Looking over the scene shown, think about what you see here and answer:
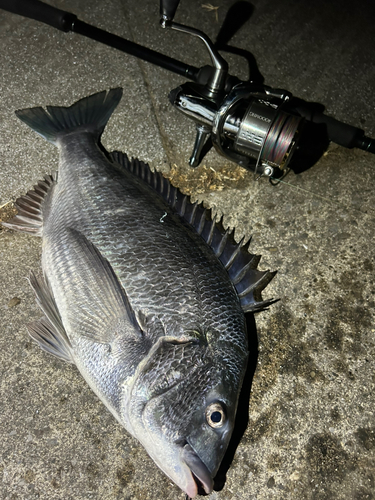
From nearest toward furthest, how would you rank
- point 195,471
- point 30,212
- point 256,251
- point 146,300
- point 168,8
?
point 195,471
point 146,300
point 168,8
point 30,212
point 256,251

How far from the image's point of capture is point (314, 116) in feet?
8.01

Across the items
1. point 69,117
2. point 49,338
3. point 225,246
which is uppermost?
point 69,117

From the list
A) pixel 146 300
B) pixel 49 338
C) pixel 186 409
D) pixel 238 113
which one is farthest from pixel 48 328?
pixel 238 113

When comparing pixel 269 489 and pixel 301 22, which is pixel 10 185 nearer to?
pixel 269 489

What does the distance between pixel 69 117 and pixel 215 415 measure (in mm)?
2060

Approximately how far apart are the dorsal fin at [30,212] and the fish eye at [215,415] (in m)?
1.50

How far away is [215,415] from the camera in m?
1.50

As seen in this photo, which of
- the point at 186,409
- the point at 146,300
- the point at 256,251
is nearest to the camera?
the point at 186,409

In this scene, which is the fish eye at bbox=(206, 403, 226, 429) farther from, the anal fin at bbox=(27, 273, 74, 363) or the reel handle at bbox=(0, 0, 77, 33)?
the reel handle at bbox=(0, 0, 77, 33)

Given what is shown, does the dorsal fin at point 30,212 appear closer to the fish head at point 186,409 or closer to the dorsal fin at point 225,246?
the dorsal fin at point 225,246

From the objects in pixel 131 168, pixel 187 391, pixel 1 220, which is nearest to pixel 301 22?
pixel 131 168

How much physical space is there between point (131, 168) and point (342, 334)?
1686 millimetres

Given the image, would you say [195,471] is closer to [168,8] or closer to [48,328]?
[48,328]

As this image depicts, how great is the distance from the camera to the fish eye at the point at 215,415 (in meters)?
1.48
